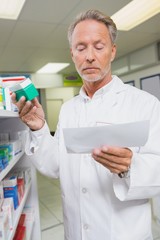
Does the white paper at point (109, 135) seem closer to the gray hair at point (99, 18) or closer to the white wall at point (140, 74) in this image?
the gray hair at point (99, 18)

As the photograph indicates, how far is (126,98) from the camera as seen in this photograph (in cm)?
118

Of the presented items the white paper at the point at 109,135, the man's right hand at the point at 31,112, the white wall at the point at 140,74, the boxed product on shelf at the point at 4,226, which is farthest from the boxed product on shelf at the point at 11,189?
the white wall at the point at 140,74

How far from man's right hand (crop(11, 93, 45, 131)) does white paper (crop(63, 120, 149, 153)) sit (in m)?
0.30

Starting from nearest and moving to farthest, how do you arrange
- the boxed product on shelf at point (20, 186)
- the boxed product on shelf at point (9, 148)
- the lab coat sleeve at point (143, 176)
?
the lab coat sleeve at point (143, 176), the boxed product on shelf at point (9, 148), the boxed product on shelf at point (20, 186)

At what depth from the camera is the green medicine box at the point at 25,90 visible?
0.94 m

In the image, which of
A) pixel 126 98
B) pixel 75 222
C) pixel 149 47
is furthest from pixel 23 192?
pixel 149 47

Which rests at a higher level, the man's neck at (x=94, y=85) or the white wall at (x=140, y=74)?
the white wall at (x=140, y=74)

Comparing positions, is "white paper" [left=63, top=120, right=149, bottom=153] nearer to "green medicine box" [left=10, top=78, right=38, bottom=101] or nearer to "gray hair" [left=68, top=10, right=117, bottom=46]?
"green medicine box" [left=10, top=78, right=38, bottom=101]

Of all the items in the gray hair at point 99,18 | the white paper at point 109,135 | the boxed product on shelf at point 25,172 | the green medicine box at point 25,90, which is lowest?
the boxed product on shelf at point 25,172

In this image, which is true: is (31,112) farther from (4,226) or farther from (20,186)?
(20,186)

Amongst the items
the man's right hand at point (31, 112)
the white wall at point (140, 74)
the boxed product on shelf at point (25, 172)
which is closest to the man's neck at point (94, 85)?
the man's right hand at point (31, 112)

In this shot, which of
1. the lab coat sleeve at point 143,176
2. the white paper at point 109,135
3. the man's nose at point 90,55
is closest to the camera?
the white paper at point 109,135

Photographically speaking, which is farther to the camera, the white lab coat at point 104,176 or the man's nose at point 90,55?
the man's nose at point 90,55

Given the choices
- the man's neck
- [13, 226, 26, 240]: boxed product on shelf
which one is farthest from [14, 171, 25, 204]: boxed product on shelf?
the man's neck
